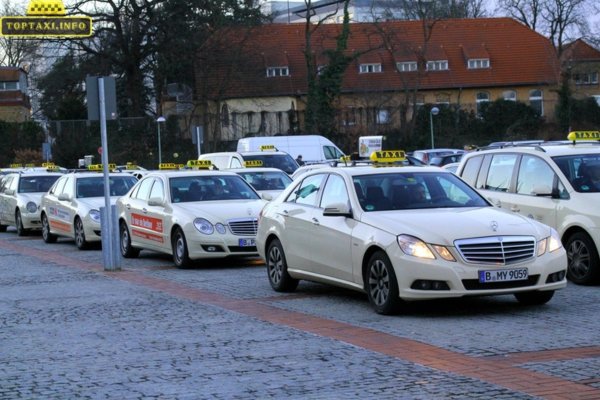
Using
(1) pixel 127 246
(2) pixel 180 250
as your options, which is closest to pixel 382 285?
(2) pixel 180 250

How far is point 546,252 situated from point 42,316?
5442mm

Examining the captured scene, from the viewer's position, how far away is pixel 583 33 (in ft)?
235

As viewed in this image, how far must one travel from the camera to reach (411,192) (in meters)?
13.1

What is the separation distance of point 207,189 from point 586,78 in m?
58.0

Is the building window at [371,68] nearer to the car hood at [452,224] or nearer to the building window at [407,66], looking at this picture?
the building window at [407,66]

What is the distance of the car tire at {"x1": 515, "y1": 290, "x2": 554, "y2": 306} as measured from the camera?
12.3 m

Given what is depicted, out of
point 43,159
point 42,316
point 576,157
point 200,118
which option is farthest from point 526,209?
point 200,118

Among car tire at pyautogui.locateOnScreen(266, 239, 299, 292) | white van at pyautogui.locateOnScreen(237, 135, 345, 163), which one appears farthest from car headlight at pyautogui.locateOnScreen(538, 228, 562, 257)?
white van at pyautogui.locateOnScreen(237, 135, 345, 163)

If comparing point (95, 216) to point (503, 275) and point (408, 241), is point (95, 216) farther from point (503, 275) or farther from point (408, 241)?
point (503, 275)

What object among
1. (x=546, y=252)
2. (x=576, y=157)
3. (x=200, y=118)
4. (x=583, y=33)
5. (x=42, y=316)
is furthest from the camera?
(x=583, y=33)

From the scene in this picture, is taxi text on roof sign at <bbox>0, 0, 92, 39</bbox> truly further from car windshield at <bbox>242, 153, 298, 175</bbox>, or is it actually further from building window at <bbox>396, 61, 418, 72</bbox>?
building window at <bbox>396, 61, 418, 72</bbox>

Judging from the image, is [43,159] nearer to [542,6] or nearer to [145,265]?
[542,6]

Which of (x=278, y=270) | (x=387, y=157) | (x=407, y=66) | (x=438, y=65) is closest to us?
(x=387, y=157)

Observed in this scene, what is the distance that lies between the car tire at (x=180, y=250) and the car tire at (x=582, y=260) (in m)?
6.36
